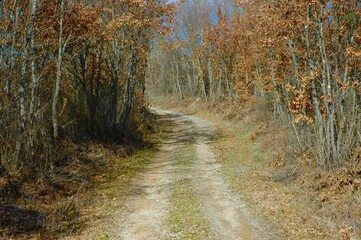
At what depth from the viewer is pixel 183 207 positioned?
10.3 metres

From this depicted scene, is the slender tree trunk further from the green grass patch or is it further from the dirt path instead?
the green grass patch

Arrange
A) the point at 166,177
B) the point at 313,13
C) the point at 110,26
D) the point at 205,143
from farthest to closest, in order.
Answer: the point at 205,143 → the point at 110,26 → the point at 166,177 → the point at 313,13

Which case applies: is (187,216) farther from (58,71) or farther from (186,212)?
(58,71)

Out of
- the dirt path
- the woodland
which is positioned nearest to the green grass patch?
the dirt path

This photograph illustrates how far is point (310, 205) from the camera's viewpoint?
10023mm

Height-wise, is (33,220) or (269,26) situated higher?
(269,26)

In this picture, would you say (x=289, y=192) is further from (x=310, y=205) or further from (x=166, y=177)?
(x=166, y=177)

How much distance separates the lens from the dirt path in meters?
8.51

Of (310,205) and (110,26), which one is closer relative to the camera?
(310,205)

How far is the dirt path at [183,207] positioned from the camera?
851 centimetres

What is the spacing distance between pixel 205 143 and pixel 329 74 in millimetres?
11066

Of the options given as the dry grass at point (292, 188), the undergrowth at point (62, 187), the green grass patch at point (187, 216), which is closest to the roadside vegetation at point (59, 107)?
the undergrowth at point (62, 187)

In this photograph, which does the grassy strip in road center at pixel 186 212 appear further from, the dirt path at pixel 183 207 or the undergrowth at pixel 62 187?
the undergrowth at pixel 62 187

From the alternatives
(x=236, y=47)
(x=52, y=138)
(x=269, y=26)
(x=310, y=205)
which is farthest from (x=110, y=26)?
(x=236, y=47)
